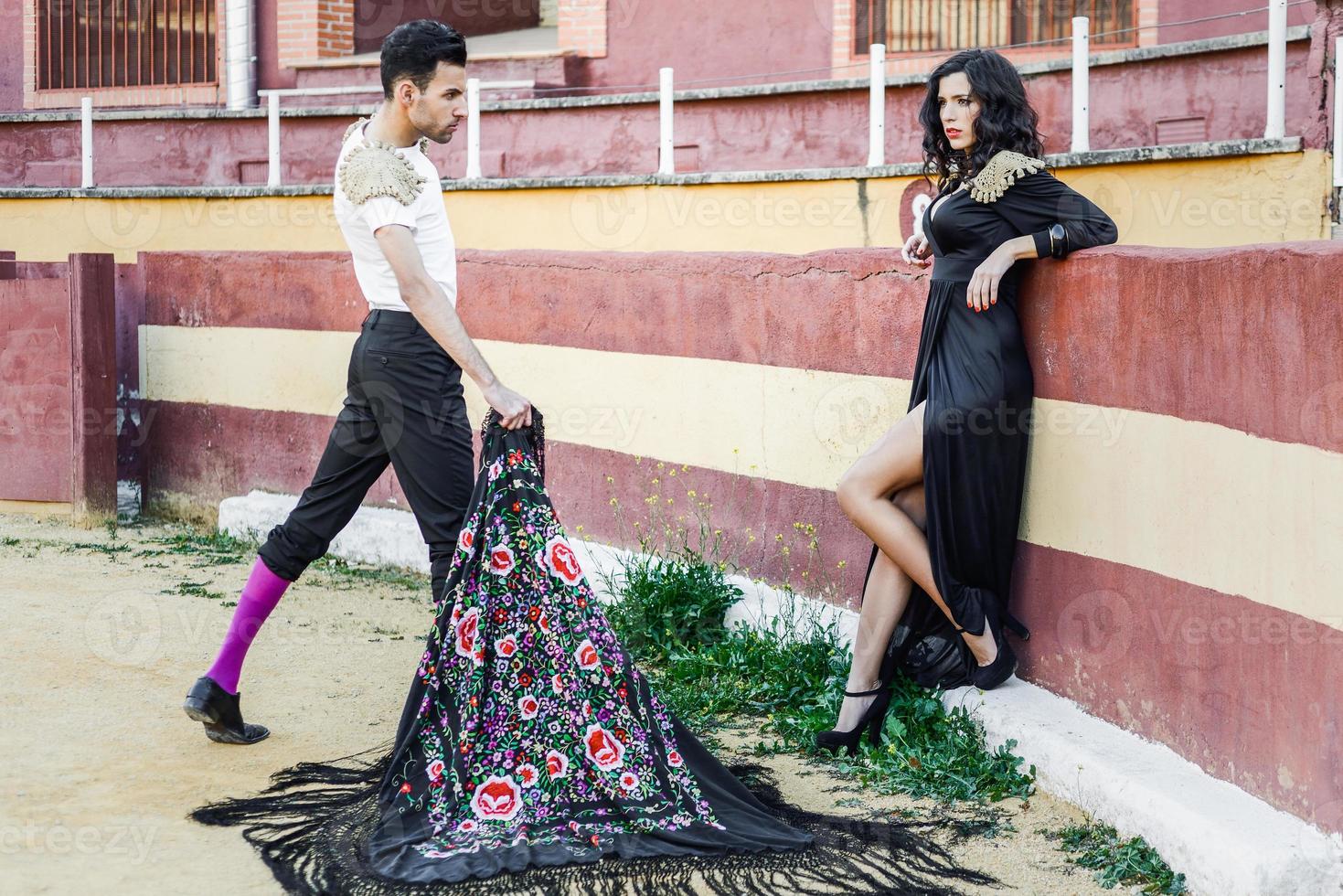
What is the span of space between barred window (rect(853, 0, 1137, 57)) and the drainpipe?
21.6 feet

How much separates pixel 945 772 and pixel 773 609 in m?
1.44

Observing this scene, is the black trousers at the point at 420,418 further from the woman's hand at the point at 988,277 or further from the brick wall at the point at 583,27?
the brick wall at the point at 583,27

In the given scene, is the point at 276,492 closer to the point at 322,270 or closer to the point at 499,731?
the point at 322,270

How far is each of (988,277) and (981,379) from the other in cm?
30

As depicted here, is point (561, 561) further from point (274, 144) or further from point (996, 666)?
point (274, 144)

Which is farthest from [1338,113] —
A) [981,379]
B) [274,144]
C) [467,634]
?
[274,144]

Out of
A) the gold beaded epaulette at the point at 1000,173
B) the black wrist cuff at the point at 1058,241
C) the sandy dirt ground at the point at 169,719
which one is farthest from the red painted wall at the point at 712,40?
the black wrist cuff at the point at 1058,241

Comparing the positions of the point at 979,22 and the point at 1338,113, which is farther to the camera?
the point at 979,22

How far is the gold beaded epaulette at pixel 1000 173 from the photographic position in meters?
4.34

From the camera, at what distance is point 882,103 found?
9.68 m

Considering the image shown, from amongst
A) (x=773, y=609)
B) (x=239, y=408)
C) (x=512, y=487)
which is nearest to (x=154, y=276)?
(x=239, y=408)

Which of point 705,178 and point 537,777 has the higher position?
point 705,178

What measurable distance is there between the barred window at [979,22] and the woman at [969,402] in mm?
8216

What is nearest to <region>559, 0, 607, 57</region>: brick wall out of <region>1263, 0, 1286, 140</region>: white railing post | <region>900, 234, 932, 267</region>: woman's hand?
<region>1263, 0, 1286, 140</region>: white railing post
